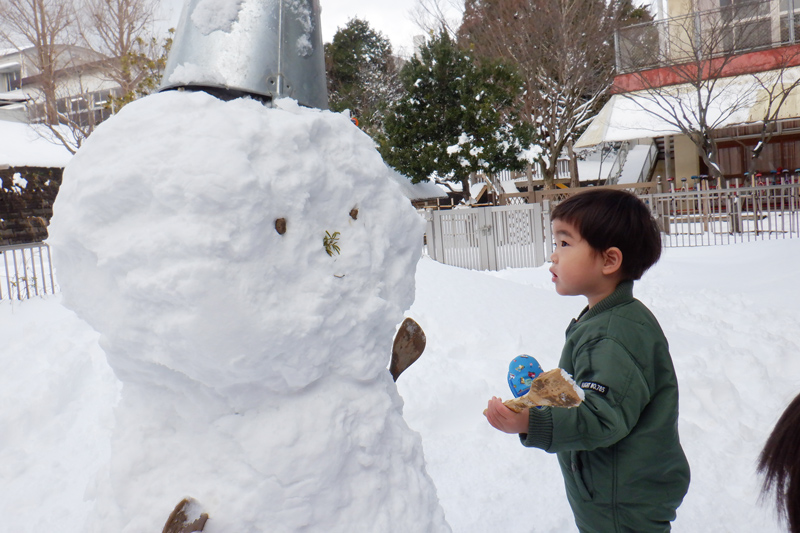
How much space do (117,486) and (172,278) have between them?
2.33 ft

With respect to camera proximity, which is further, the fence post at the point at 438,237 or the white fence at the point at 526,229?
the fence post at the point at 438,237

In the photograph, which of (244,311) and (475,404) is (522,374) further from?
(475,404)

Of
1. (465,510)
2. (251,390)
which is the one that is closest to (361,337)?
(251,390)

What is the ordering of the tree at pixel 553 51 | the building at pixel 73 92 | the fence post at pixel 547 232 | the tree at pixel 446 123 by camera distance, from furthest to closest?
the tree at pixel 553 51, the building at pixel 73 92, the tree at pixel 446 123, the fence post at pixel 547 232

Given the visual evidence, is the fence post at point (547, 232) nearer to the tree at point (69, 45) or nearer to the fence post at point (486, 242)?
the fence post at point (486, 242)

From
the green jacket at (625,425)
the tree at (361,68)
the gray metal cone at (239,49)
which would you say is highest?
the tree at (361,68)

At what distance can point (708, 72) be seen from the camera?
13148mm

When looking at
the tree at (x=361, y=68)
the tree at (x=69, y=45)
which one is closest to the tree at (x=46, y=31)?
the tree at (x=69, y=45)

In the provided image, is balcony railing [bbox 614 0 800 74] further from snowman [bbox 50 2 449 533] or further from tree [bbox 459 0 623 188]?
snowman [bbox 50 2 449 533]

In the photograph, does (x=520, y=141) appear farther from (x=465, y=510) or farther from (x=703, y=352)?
(x=465, y=510)

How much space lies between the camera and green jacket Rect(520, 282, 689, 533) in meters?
1.50

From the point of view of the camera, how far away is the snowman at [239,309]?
150 cm

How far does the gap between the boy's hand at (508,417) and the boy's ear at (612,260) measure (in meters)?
0.55

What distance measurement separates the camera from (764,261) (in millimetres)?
8367
